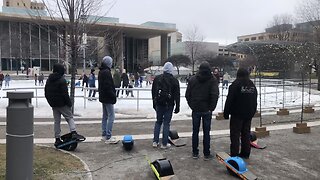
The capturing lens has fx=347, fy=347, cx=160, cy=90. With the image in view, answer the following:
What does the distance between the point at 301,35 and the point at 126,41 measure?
143 ft

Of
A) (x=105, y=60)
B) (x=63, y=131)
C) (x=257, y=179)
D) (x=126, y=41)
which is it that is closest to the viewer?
(x=257, y=179)

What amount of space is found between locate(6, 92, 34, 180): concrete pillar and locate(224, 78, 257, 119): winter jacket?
11.8 ft

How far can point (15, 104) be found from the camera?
13.0ft

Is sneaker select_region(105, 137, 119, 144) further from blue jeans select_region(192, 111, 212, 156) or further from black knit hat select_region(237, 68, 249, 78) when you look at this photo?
black knit hat select_region(237, 68, 249, 78)

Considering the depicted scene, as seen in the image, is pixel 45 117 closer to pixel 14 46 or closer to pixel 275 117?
pixel 275 117

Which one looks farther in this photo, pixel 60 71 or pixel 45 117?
pixel 45 117

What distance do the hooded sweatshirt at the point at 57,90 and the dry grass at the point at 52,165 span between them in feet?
3.26

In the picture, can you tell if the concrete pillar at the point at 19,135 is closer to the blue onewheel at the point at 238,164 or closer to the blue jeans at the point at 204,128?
the blue onewheel at the point at 238,164

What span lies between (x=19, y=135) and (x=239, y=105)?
389 cm

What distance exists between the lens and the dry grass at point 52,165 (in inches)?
207

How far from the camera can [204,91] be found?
647 cm

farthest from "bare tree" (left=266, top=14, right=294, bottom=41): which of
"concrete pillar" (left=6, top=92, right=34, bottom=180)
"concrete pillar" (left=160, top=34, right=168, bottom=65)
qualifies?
"concrete pillar" (left=6, top=92, right=34, bottom=180)

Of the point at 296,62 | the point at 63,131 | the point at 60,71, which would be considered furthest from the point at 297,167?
the point at 296,62

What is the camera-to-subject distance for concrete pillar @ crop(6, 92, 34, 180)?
392cm
